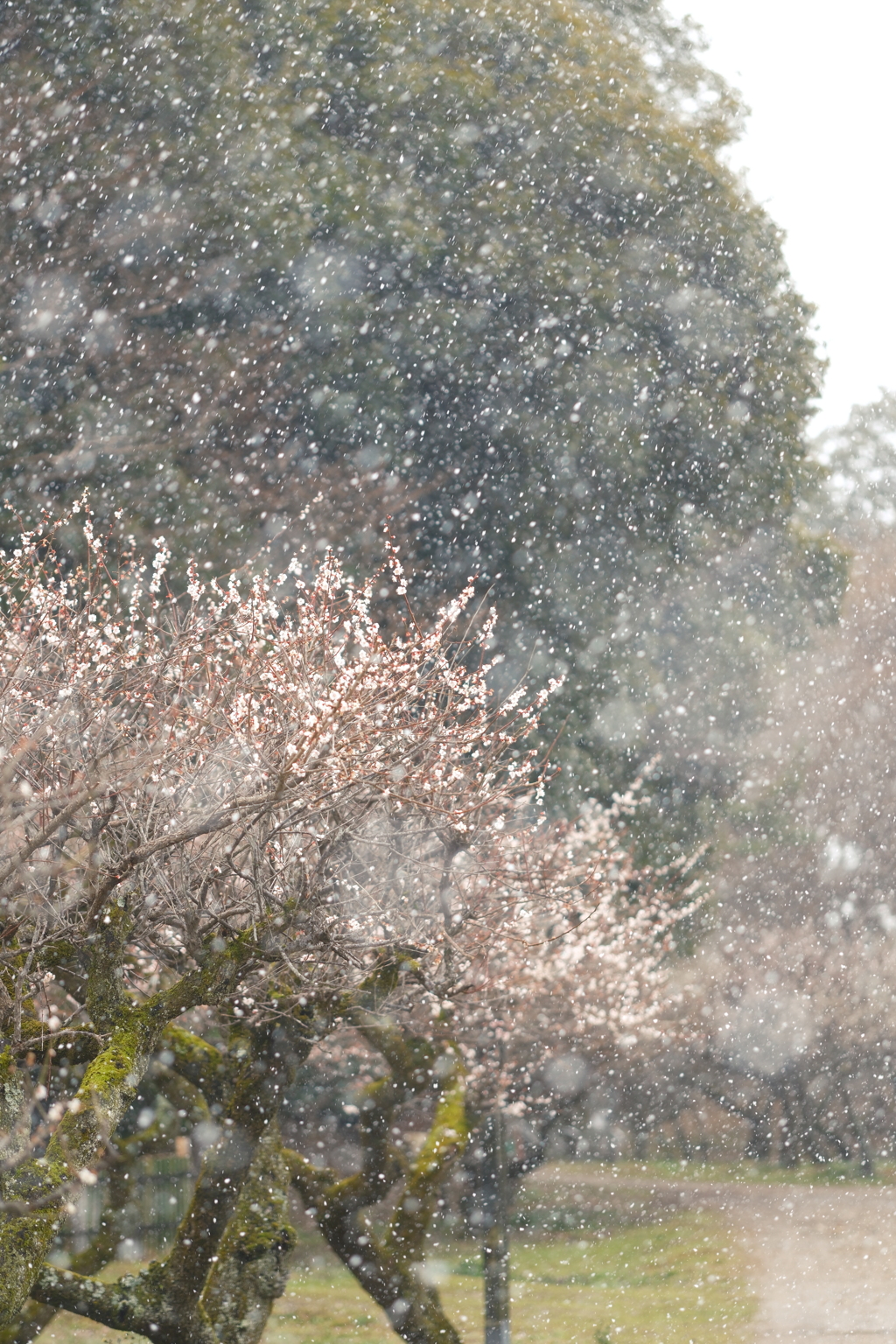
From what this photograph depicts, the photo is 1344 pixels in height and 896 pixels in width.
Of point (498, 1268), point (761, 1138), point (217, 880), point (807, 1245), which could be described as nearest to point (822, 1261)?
point (807, 1245)

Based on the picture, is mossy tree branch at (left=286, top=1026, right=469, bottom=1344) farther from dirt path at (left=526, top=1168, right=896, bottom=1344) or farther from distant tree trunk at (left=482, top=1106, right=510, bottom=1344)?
dirt path at (left=526, top=1168, right=896, bottom=1344)

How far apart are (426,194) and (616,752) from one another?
6.13 metres

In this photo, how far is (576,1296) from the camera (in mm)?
13414

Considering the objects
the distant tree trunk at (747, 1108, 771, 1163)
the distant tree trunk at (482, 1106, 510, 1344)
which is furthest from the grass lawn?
the distant tree trunk at (747, 1108, 771, 1163)

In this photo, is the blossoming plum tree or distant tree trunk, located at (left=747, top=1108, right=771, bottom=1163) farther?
distant tree trunk, located at (left=747, top=1108, right=771, bottom=1163)

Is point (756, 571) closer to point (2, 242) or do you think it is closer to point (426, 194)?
point (426, 194)

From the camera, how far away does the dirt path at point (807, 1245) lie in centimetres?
1250

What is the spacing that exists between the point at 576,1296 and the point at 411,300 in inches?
447

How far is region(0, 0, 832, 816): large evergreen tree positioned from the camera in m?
10.8

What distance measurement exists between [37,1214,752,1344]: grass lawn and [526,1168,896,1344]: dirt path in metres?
0.45

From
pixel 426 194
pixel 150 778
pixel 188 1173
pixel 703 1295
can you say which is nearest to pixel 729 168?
pixel 426 194

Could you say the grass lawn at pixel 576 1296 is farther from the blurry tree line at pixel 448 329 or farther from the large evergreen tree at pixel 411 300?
the large evergreen tree at pixel 411 300

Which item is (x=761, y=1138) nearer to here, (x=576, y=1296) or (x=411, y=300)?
(x=576, y=1296)

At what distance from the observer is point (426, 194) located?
38.8ft
